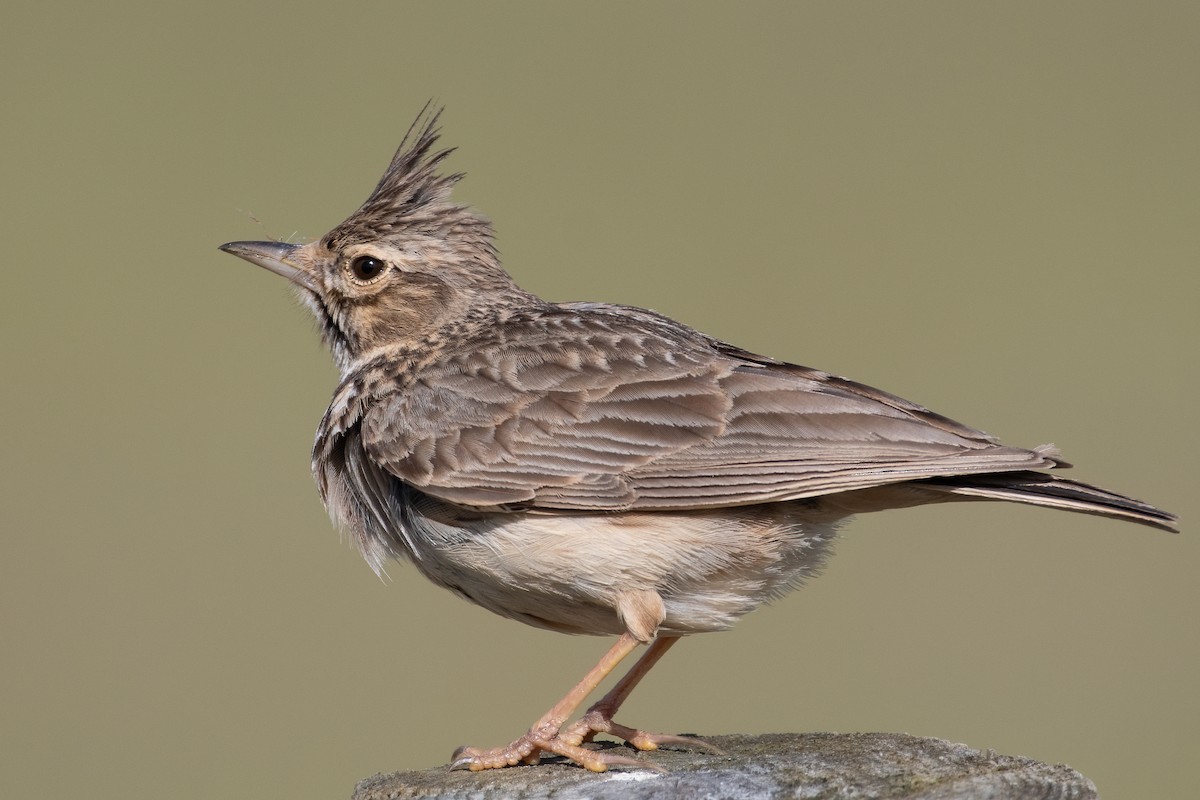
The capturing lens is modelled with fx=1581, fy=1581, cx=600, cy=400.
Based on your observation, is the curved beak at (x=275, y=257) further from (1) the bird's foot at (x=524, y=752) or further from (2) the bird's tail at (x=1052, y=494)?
(2) the bird's tail at (x=1052, y=494)

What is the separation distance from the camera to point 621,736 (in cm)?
609

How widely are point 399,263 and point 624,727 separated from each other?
2.47 meters

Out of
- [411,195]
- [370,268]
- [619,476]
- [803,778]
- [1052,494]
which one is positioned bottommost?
[803,778]

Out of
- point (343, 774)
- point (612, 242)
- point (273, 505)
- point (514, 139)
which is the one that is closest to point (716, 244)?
point (612, 242)

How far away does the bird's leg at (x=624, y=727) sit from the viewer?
19.3 feet

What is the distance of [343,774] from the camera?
11.7m

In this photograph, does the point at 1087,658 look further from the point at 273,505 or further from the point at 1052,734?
the point at 273,505

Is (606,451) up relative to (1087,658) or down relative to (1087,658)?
up

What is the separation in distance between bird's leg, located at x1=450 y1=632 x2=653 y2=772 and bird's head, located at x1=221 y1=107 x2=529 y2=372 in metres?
1.98

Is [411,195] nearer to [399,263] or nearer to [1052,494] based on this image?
[399,263]

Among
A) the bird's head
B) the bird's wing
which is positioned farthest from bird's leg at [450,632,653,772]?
the bird's head

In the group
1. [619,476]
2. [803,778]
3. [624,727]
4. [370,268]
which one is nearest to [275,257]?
[370,268]

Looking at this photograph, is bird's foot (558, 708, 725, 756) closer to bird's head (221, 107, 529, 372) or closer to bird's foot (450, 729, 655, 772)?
bird's foot (450, 729, 655, 772)

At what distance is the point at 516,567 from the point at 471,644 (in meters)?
7.67
